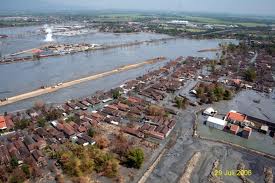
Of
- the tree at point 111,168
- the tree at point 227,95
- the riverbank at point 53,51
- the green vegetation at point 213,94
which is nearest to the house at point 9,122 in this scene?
the tree at point 111,168

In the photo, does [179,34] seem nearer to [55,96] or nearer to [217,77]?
[217,77]

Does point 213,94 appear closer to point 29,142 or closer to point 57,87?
point 57,87

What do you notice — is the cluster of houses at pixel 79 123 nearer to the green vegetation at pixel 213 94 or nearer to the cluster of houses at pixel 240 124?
the cluster of houses at pixel 240 124

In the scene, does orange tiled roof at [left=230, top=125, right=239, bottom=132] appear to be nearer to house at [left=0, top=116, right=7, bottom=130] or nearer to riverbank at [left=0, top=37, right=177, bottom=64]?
house at [left=0, top=116, right=7, bottom=130]

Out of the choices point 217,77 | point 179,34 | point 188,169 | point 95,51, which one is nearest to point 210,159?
point 188,169

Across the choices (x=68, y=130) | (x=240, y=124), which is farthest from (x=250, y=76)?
(x=68, y=130)

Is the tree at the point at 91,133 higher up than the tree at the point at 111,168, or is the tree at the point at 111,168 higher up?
the tree at the point at 91,133
